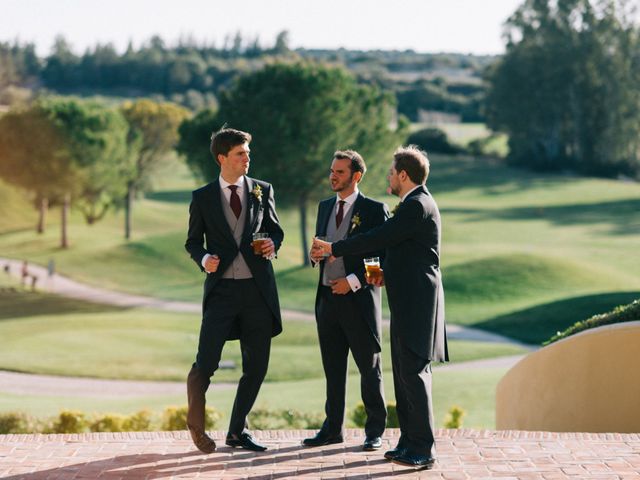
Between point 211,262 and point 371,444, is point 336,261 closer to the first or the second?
point 211,262

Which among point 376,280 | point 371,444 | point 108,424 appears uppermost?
point 376,280

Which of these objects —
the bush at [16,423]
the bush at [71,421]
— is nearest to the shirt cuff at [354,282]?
the bush at [71,421]

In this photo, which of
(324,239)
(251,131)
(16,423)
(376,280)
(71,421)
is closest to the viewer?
(376,280)

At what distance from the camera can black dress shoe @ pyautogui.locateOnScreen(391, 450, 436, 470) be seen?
7902 mm

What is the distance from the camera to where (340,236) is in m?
8.74

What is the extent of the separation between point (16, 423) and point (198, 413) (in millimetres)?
7650

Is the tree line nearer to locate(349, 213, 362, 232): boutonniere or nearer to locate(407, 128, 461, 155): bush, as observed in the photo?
locate(407, 128, 461, 155): bush

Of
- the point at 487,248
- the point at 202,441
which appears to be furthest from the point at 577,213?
the point at 202,441

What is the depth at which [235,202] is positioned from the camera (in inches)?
340

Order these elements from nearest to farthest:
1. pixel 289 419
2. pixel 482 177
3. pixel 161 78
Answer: pixel 289 419 < pixel 482 177 < pixel 161 78

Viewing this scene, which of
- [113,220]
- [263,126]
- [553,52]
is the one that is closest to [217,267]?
[263,126]

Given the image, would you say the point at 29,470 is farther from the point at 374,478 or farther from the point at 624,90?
the point at 624,90

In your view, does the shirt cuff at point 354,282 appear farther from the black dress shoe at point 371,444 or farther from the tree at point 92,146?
A: the tree at point 92,146

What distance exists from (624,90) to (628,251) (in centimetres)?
3087
